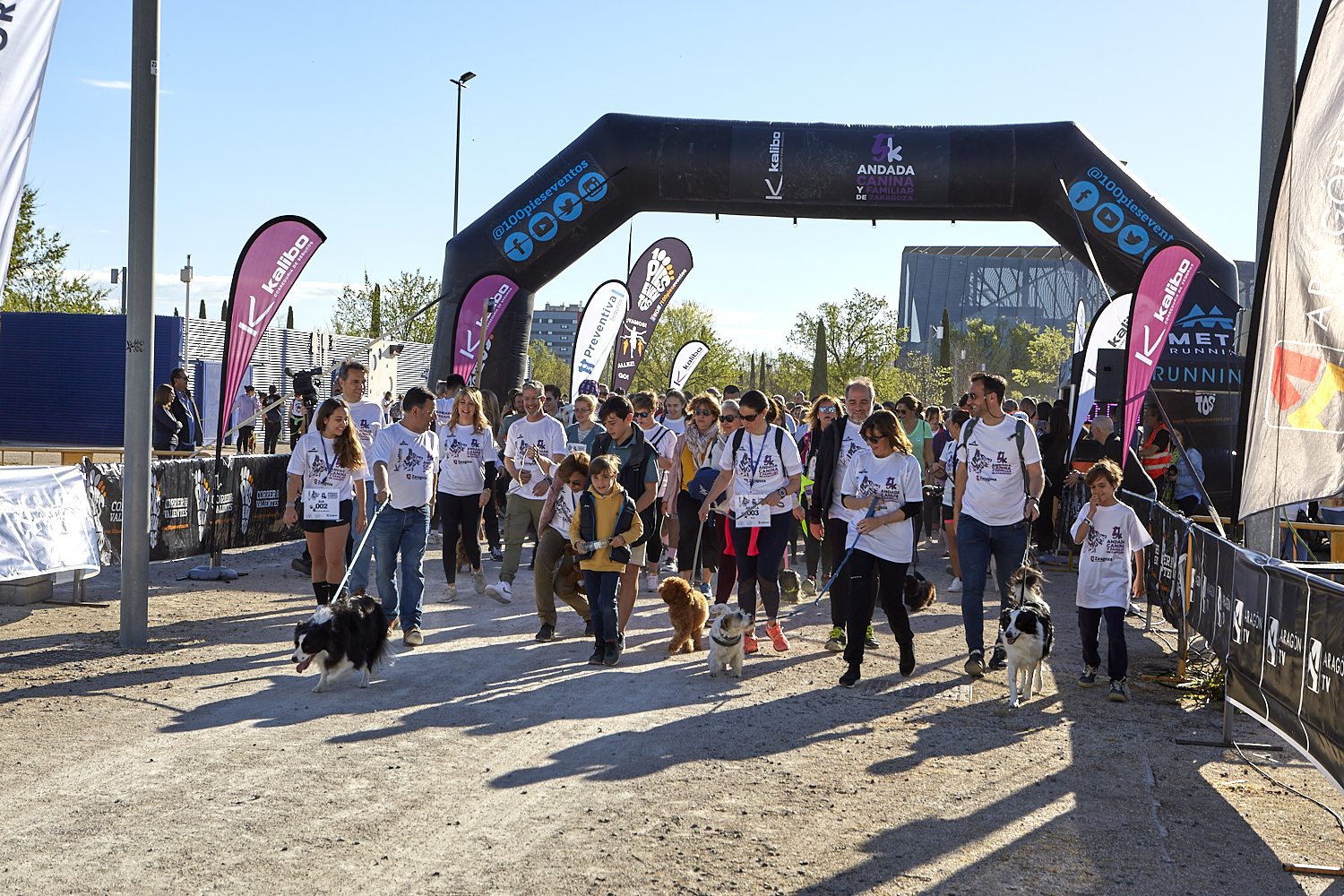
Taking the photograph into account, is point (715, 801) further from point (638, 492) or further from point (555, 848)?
point (638, 492)

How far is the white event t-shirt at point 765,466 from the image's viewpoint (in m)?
7.67

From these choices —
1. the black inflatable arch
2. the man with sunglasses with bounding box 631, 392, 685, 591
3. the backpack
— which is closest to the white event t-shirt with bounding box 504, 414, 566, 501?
the man with sunglasses with bounding box 631, 392, 685, 591

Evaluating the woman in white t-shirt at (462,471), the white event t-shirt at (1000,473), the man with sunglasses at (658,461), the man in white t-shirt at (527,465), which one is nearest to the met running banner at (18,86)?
the woman in white t-shirt at (462,471)

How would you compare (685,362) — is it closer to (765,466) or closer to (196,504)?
(196,504)

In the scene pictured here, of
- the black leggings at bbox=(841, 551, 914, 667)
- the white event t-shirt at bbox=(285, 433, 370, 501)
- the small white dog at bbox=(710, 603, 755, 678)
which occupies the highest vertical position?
the white event t-shirt at bbox=(285, 433, 370, 501)

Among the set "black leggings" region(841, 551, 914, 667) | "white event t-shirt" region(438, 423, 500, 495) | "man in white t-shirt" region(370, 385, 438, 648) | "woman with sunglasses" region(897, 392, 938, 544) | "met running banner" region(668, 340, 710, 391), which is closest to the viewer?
"black leggings" region(841, 551, 914, 667)

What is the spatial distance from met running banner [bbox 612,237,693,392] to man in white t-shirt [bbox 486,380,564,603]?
9.67 metres

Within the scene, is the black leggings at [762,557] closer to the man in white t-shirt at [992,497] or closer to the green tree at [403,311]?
the man in white t-shirt at [992,497]

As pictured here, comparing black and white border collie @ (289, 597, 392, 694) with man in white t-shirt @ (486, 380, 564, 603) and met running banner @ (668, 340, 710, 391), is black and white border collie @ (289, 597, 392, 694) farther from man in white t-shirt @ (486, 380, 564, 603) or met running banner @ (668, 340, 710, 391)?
met running banner @ (668, 340, 710, 391)

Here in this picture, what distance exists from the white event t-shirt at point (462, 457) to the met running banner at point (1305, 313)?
251 inches

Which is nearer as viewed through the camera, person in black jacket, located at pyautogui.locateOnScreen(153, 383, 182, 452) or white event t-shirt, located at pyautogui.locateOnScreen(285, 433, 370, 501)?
white event t-shirt, located at pyautogui.locateOnScreen(285, 433, 370, 501)

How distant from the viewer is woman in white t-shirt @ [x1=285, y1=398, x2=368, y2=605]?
787cm

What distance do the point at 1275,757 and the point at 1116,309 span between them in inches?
370

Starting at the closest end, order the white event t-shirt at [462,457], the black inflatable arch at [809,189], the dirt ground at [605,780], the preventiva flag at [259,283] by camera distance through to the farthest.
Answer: the dirt ground at [605,780] → the white event t-shirt at [462,457] → the preventiva flag at [259,283] → the black inflatable arch at [809,189]
